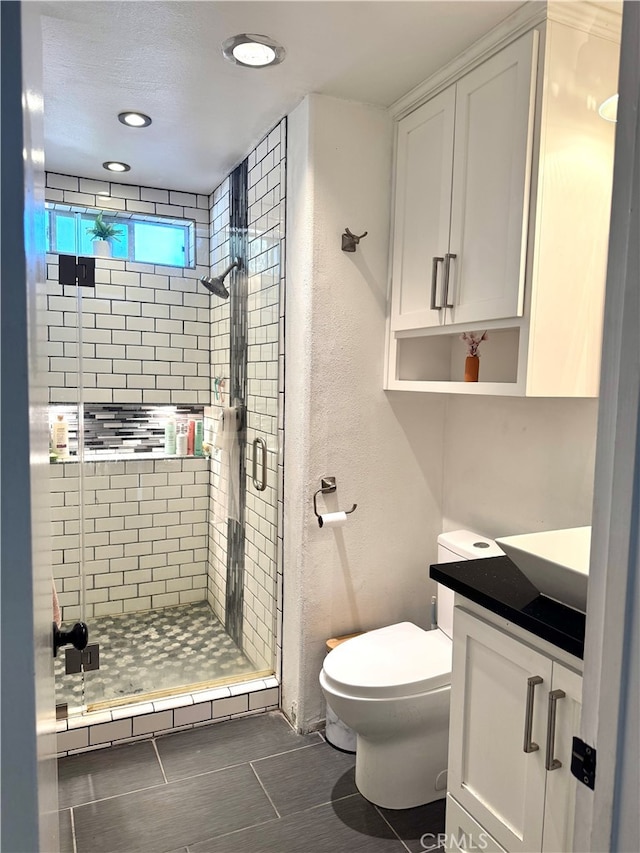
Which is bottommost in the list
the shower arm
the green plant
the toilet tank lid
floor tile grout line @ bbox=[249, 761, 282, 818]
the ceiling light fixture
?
floor tile grout line @ bbox=[249, 761, 282, 818]

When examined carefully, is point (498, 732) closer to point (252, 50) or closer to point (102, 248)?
point (252, 50)

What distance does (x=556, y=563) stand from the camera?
122 cm

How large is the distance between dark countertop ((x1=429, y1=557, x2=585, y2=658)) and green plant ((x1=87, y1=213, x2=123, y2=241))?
2.19 metres

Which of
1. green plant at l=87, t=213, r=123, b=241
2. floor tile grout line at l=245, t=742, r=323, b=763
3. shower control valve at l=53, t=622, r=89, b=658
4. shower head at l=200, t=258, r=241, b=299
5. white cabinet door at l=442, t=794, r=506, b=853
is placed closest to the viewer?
shower control valve at l=53, t=622, r=89, b=658

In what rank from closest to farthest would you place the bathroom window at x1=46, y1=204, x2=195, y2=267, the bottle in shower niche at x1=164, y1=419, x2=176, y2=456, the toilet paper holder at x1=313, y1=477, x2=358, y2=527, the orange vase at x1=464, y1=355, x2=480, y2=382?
the orange vase at x1=464, y1=355, x2=480, y2=382
the toilet paper holder at x1=313, y1=477, x2=358, y2=527
the bathroom window at x1=46, y1=204, x2=195, y2=267
the bottle in shower niche at x1=164, y1=419, x2=176, y2=456

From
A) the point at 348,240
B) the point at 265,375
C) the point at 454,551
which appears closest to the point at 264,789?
the point at 454,551

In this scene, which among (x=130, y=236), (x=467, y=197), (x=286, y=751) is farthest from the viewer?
(x=130, y=236)

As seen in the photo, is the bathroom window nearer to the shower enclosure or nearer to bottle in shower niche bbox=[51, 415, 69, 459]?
the shower enclosure

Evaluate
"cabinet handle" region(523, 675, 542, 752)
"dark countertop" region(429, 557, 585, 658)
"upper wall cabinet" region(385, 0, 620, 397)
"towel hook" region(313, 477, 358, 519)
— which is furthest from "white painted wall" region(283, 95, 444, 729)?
"cabinet handle" region(523, 675, 542, 752)

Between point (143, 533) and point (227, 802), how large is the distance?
4.72 ft

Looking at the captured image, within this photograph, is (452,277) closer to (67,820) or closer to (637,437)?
(637,437)

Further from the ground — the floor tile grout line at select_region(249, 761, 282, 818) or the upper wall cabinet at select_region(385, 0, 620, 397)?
the upper wall cabinet at select_region(385, 0, 620, 397)

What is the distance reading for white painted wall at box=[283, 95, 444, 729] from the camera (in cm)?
226

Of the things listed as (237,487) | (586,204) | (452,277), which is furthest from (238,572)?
(586,204)
